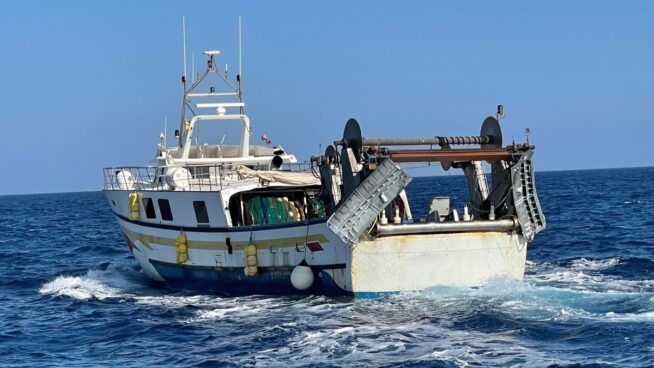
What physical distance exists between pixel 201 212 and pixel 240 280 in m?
1.81

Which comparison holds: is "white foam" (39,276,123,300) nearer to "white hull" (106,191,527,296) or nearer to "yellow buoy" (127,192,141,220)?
"yellow buoy" (127,192,141,220)

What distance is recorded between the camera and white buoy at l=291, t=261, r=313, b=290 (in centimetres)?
1997

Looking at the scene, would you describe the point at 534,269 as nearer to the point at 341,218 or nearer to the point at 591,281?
the point at 591,281

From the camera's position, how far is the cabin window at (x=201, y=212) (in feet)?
71.7

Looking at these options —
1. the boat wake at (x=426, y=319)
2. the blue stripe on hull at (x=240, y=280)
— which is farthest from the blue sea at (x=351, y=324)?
the blue stripe on hull at (x=240, y=280)

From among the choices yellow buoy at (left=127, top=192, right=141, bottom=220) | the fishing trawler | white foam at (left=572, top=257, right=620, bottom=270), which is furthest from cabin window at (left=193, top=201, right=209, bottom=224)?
white foam at (left=572, top=257, right=620, bottom=270)

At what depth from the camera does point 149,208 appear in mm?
24188

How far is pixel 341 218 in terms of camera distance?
60.5 feet

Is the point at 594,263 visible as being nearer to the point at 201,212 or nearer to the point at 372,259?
the point at 372,259

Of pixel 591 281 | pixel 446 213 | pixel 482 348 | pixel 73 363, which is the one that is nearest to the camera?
pixel 482 348

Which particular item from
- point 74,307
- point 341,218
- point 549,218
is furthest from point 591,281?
point 549,218

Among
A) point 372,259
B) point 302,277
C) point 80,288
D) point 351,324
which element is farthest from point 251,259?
point 80,288

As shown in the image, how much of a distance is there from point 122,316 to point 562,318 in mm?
8934

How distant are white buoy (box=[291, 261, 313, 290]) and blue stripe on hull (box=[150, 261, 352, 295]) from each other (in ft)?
0.45
